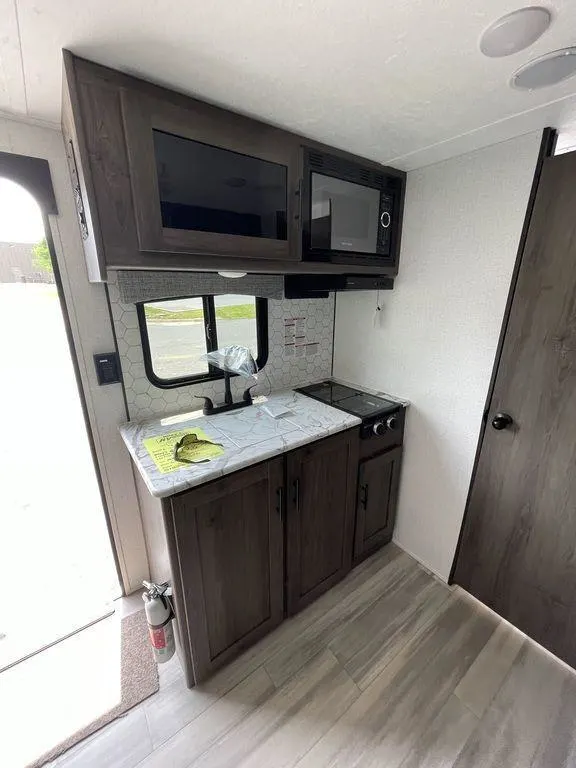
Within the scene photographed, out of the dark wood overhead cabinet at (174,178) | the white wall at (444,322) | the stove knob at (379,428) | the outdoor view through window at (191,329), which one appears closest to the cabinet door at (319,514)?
the stove knob at (379,428)

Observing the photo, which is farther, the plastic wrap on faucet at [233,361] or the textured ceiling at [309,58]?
the plastic wrap on faucet at [233,361]

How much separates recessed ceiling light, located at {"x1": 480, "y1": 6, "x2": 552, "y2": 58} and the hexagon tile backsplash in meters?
1.28

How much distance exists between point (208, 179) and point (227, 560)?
1.43 m

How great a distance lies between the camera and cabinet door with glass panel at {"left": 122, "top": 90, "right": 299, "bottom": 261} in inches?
37.8

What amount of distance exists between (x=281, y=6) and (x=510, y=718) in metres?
2.40

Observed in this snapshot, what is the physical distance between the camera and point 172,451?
128 centimetres

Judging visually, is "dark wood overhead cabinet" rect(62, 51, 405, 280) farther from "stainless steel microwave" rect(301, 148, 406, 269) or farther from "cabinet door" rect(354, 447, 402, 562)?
"cabinet door" rect(354, 447, 402, 562)

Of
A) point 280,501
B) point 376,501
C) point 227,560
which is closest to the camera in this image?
point 227,560

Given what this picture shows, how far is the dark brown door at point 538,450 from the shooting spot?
1.20 metres

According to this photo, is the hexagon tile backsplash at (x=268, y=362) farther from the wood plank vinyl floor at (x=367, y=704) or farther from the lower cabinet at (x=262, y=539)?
the wood plank vinyl floor at (x=367, y=704)

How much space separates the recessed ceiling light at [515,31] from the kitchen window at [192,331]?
50.5 inches

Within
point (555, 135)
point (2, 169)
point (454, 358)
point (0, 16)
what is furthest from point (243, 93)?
point (454, 358)

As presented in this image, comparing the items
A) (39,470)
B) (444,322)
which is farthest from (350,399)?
(39,470)

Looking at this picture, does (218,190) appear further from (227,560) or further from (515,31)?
(227,560)
